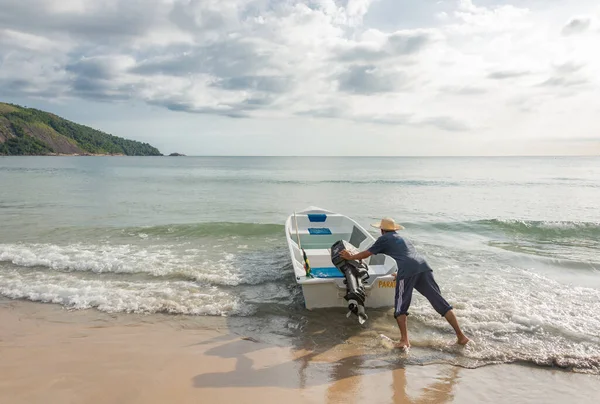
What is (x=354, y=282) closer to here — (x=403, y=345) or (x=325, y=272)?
(x=403, y=345)

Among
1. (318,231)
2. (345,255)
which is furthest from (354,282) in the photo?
(318,231)

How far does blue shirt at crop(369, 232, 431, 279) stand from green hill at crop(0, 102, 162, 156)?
145689 mm

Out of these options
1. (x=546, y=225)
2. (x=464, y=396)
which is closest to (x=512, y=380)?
(x=464, y=396)

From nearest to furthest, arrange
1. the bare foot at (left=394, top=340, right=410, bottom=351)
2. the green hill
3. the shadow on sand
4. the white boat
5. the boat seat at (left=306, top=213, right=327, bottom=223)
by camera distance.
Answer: the shadow on sand, the bare foot at (left=394, top=340, right=410, bottom=351), the white boat, the boat seat at (left=306, top=213, right=327, bottom=223), the green hill

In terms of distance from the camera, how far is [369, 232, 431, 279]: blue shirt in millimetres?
5727

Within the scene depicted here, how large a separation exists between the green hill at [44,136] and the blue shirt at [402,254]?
14569cm

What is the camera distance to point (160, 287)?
8047mm

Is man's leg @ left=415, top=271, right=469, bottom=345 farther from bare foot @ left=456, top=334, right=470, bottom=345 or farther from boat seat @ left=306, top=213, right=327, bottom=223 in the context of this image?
boat seat @ left=306, top=213, right=327, bottom=223

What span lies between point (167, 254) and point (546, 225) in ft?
48.3

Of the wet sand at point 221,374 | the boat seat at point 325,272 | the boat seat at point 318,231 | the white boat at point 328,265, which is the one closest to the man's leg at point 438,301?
the wet sand at point 221,374

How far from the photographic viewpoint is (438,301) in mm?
5727

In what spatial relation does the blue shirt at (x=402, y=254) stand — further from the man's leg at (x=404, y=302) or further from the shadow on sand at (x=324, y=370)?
the shadow on sand at (x=324, y=370)

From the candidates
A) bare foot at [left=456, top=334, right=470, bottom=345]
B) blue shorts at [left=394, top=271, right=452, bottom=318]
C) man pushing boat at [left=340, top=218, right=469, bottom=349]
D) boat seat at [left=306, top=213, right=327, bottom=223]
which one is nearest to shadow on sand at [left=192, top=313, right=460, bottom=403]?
man pushing boat at [left=340, top=218, right=469, bottom=349]

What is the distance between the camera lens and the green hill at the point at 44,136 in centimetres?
12825
